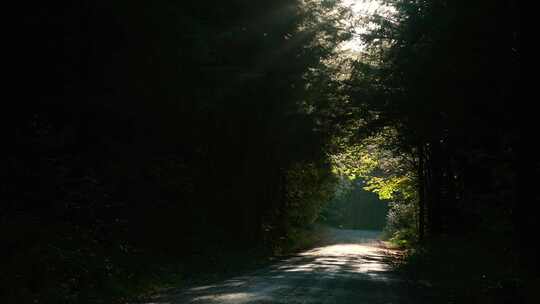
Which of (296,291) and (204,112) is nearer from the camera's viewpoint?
(296,291)

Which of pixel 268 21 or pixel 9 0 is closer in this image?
pixel 9 0

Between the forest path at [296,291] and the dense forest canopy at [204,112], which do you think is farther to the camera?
the dense forest canopy at [204,112]

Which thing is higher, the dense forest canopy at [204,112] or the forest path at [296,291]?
the dense forest canopy at [204,112]

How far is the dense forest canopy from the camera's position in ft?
50.3

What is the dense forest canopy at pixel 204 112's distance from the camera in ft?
50.3

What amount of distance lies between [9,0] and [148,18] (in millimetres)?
3969

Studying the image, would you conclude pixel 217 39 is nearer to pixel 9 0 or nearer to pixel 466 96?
pixel 9 0

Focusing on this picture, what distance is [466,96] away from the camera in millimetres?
17047

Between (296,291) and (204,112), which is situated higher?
(204,112)

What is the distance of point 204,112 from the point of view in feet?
71.6

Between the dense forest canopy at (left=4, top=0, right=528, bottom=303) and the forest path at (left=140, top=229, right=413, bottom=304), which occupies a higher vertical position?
the dense forest canopy at (left=4, top=0, right=528, bottom=303)

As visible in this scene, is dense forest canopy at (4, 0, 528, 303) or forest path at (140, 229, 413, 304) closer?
forest path at (140, 229, 413, 304)

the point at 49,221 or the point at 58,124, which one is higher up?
the point at 58,124

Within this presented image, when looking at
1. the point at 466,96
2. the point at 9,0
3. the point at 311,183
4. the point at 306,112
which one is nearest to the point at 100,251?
the point at 9,0
